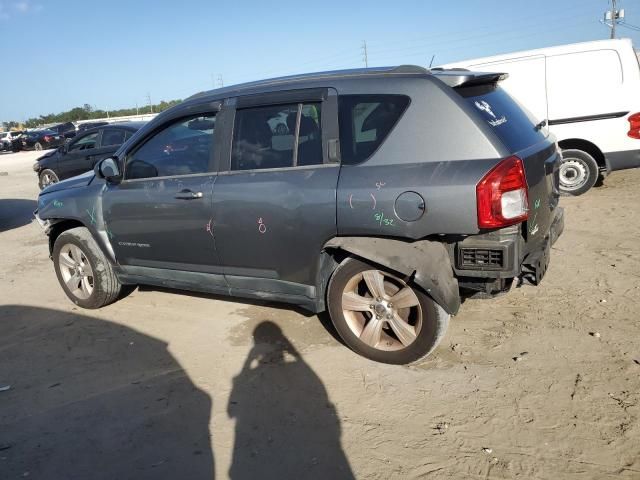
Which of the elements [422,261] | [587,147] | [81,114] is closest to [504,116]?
[422,261]

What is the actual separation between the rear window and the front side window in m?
0.99

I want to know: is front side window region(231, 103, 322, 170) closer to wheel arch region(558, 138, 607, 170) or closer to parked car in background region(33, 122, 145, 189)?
wheel arch region(558, 138, 607, 170)

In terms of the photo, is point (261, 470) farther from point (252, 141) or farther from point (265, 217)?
point (252, 141)

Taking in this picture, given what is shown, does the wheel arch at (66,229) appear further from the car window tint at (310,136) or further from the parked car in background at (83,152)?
the parked car in background at (83,152)

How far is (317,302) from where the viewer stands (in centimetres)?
356

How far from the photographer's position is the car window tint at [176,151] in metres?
3.88

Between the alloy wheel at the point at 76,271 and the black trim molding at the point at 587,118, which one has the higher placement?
the black trim molding at the point at 587,118

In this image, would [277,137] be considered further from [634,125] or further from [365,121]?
[634,125]

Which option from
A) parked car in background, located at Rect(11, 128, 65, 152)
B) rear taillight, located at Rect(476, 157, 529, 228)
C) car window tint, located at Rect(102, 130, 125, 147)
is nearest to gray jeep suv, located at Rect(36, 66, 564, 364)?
rear taillight, located at Rect(476, 157, 529, 228)

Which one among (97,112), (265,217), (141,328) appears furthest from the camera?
(97,112)

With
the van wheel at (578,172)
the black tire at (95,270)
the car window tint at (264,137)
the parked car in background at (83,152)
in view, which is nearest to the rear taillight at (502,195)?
the car window tint at (264,137)

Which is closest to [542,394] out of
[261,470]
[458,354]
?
[458,354]

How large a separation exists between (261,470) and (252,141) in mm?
2209

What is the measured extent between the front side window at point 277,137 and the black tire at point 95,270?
1.77 m
